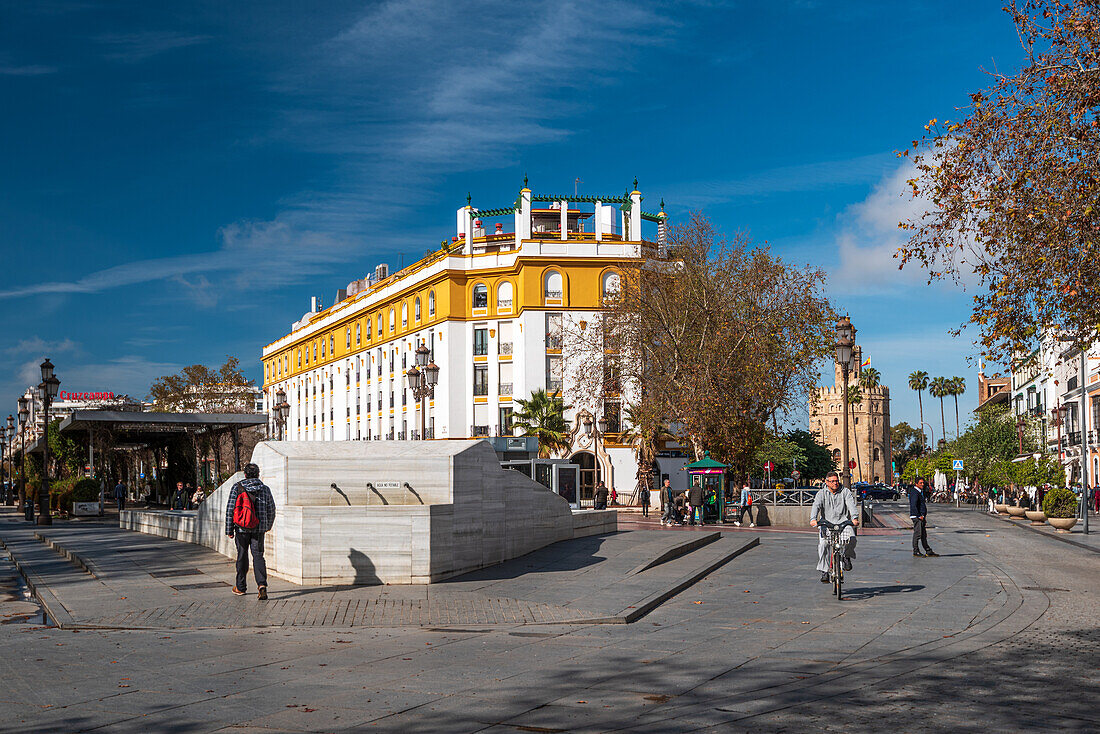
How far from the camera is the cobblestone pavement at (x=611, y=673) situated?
20.9 ft

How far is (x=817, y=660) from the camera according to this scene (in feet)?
28.5

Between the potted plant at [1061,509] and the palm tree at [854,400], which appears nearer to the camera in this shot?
the potted plant at [1061,509]

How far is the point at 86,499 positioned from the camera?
37.6 meters

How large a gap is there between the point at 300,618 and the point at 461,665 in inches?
129

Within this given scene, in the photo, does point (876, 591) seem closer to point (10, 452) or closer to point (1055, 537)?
point (1055, 537)

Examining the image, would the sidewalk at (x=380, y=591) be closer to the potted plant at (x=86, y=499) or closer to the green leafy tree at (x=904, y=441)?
the potted plant at (x=86, y=499)

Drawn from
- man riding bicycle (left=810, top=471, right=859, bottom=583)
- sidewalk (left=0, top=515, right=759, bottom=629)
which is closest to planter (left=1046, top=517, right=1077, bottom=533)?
sidewalk (left=0, top=515, right=759, bottom=629)

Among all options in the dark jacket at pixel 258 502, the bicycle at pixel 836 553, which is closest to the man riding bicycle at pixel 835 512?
the bicycle at pixel 836 553

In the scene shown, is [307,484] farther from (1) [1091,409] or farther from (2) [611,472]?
(1) [1091,409]

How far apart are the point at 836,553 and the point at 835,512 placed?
2.07 feet

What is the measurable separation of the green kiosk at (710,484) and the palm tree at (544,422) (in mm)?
18830

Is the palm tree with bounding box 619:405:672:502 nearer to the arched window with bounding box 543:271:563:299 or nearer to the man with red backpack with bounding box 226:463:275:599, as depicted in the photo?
the arched window with bounding box 543:271:563:299

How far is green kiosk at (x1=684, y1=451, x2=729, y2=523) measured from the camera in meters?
32.9

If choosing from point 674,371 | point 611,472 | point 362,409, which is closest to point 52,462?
point 362,409
